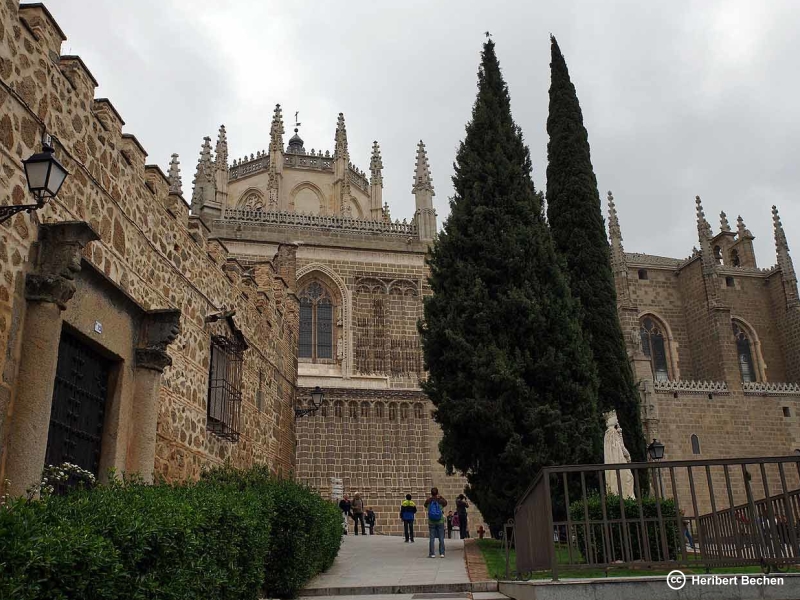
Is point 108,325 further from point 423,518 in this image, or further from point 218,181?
point 218,181

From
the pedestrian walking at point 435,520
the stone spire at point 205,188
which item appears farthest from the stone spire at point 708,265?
the pedestrian walking at point 435,520

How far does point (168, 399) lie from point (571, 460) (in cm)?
755

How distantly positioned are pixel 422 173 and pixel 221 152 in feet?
32.2

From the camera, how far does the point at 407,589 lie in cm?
883

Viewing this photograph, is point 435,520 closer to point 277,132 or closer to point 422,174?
point 422,174

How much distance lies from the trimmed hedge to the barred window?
3301 mm

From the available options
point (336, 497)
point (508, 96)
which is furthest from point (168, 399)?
point (336, 497)

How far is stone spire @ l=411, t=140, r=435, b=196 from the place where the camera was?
29.1 metres

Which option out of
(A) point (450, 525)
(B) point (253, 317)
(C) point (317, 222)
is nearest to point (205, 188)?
(C) point (317, 222)

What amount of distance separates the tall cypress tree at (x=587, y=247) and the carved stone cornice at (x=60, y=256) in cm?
1326

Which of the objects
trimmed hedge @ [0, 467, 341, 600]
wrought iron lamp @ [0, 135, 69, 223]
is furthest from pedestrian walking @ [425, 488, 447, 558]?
wrought iron lamp @ [0, 135, 69, 223]

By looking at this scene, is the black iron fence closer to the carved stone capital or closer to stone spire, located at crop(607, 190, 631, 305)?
the carved stone capital

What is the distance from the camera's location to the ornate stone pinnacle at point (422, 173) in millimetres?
29062

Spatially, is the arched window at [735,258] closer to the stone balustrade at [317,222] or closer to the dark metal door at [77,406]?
the stone balustrade at [317,222]
